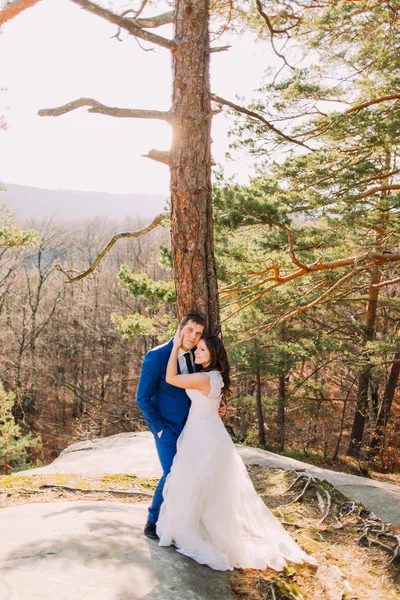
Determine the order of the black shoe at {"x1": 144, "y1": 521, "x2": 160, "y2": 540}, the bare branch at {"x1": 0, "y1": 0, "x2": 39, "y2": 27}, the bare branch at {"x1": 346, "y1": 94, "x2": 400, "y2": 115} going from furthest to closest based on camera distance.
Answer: the bare branch at {"x1": 346, "y1": 94, "x2": 400, "y2": 115} → the bare branch at {"x1": 0, "y1": 0, "x2": 39, "y2": 27} → the black shoe at {"x1": 144, "y1": 521, "x2": 160, "y2": 540}

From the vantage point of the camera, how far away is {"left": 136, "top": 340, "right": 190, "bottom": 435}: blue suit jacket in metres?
3.57

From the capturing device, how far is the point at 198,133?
13.0ft

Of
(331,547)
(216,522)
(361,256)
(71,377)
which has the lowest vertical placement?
(71,377)

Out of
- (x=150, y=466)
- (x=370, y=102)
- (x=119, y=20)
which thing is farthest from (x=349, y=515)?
(x=370, y=102)

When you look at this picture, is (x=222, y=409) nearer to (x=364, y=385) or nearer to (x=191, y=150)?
(x=191, y=150)

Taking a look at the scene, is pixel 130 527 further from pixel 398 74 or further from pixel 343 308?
pixel 343 308

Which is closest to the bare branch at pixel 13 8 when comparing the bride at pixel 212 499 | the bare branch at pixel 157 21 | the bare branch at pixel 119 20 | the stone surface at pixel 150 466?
the bare branch at pixel 119 20

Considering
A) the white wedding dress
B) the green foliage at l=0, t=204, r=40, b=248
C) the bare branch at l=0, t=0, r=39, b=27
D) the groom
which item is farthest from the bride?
the green foliage at l=0, t=204, r=40, b=248

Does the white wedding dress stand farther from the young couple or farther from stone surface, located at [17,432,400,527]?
stone surface, located at [17,432,400,527]

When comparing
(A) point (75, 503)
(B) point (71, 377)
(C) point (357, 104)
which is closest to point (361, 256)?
(C) point (357, 104)

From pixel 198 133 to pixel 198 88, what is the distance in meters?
0.37

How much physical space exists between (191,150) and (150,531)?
297cm

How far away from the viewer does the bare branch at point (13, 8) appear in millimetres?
3832

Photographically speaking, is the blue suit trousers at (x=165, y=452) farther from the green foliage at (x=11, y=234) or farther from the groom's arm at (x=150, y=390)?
the green foliage at (x=11, y=234)
